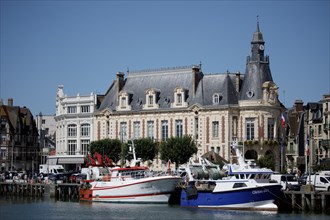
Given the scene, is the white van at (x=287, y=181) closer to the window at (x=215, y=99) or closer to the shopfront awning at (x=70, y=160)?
the window at (x=215, y=99)

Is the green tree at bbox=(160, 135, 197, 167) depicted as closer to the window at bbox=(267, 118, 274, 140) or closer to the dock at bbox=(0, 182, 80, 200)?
the window at bbox=(267, 118, 274, 140)

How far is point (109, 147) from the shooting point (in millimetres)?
122250

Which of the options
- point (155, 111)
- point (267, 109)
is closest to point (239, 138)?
point (267, 109)

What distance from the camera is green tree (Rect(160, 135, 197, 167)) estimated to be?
11475 centimetres

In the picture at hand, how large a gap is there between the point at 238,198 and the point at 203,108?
133ft

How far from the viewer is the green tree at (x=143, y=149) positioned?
119m

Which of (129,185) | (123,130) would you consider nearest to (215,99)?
(123,130)

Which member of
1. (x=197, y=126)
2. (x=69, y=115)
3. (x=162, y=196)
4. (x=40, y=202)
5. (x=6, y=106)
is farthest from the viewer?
(x=6, y=106)

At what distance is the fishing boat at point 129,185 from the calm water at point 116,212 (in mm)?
1420

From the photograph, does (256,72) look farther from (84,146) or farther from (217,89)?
(84,146)

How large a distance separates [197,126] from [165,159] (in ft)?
23.5

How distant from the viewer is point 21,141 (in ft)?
513

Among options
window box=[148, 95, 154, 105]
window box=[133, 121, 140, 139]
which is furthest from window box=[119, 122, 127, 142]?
window box=[148, 95, 154, 105]

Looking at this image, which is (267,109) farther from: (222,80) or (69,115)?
(69,115)
